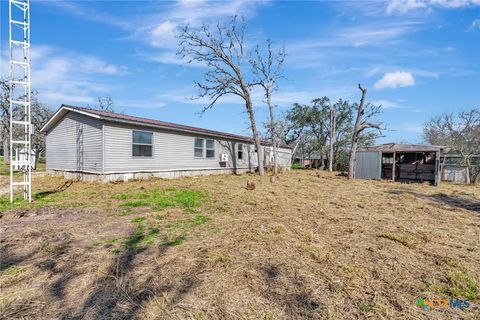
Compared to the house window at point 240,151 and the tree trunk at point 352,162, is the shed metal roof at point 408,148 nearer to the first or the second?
the tree trunk at point 352,162

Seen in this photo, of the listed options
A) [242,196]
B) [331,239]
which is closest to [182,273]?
[331,239]

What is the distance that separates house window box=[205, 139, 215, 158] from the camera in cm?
1624

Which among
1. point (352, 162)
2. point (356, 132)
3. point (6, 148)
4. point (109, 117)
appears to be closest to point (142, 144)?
point (109, 117)

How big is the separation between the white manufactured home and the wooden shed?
941cm

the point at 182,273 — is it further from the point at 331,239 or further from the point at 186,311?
the point at 331,239

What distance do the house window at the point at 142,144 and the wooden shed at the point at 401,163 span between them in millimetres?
13102

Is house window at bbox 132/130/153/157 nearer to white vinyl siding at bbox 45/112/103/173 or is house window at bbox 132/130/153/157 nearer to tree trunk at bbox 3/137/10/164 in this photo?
white vinyl siding at bbox 45/112/103/173

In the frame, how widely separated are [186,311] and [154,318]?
0.27 m

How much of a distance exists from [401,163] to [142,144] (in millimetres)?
15299

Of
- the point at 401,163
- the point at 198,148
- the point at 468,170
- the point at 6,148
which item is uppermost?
the point at 6,148

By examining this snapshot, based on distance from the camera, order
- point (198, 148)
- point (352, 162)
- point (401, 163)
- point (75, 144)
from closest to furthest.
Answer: point (75, 144) → point (198, 148) → point (401, 163) → point (352, 162)

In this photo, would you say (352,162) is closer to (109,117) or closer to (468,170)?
(468,170)

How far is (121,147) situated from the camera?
11273 mm

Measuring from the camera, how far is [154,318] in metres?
2.22
